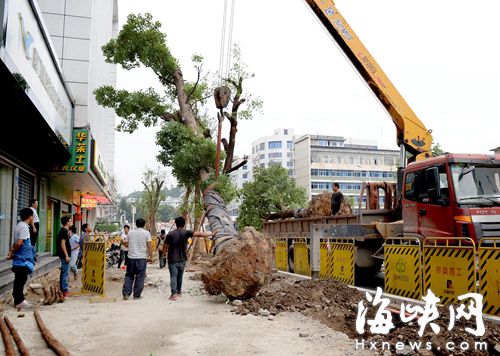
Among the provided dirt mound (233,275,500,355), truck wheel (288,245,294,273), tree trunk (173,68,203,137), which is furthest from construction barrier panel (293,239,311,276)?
tree trunk (173,68,203,137)

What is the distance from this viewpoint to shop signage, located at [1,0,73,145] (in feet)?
24.2

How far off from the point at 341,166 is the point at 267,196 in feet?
134

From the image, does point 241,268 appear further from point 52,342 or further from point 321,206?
point 321,206

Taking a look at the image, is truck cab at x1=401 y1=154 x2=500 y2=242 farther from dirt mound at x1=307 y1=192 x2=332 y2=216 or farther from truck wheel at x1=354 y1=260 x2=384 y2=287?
dirt mound at x1=307 y1=192 x2=332 y2=216

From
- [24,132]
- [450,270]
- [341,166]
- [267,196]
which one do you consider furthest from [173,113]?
[341,166]

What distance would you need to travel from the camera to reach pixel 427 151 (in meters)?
11.4

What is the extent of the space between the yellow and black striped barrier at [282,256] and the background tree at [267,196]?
60.7ft

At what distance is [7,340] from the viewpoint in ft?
17.1

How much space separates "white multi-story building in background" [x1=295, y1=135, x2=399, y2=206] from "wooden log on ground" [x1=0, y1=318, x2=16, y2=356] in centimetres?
6636

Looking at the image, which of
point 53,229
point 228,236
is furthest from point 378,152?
point 228,236

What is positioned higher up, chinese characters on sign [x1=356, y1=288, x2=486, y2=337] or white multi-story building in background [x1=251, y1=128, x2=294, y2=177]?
white multi-story building in background [x1=251, y1=128, x2=294, y2=177]

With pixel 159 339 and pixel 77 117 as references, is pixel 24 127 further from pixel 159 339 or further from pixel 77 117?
pixel 159 339

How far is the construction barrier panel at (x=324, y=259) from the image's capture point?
36.0 ft

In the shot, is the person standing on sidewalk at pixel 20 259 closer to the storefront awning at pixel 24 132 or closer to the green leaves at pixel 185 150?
the storefront awning at pixel 24 132
